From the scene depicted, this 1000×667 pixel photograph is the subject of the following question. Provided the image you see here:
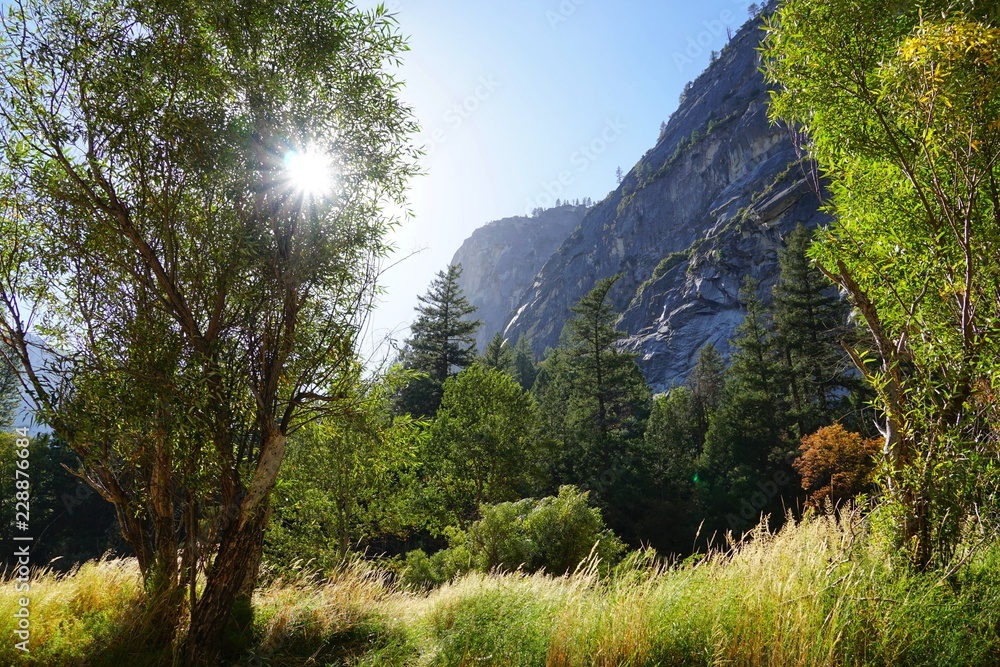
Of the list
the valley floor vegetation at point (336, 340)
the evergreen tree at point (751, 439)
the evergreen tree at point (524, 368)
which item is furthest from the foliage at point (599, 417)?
the valley floor vegetation at point (336, 340)

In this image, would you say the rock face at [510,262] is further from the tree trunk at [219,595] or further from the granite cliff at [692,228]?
the tree trunk at [219,595]

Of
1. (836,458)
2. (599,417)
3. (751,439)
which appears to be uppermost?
(599,417)

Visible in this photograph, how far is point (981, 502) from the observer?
361 centimetres

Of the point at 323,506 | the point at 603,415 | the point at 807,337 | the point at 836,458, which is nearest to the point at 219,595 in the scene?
the point at 323,506

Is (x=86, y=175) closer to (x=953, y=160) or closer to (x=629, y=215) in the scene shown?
(x=953, y=160)

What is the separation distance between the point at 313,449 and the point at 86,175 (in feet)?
36.6

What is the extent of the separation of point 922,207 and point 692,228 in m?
98.7

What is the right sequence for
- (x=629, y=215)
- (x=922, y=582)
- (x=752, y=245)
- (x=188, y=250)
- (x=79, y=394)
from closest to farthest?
(x=922, y=582)
(x=79, y=394)
(x=188, y=250)
(x=752, y=245)
(x=629, y=215)

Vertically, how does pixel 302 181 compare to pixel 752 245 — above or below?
below

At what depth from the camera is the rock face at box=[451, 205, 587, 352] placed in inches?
6673

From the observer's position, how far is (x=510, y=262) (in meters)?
179

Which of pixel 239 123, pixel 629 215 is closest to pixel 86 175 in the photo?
pixel 239 123

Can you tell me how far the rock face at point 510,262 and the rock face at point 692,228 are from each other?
3495 centimetres

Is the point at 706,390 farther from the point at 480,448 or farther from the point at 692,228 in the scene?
the point at 692,228
